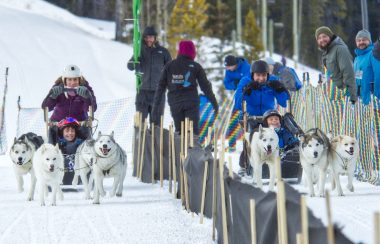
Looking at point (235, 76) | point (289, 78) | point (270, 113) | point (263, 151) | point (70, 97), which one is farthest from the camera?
point (289, 78)

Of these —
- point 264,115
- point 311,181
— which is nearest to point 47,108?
point 264,115

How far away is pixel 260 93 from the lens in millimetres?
11047

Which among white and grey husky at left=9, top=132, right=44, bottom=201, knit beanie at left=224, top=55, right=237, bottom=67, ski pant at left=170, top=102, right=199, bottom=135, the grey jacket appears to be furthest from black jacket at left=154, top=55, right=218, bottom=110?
knit beanie at left=224, top=55, right=237, bottom=67

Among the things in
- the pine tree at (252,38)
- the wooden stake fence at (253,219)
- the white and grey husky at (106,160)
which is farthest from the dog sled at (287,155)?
the pine tree at (252,38)

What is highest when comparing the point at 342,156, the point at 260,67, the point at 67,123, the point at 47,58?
the point at 47,58

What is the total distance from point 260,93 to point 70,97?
88.4 inches

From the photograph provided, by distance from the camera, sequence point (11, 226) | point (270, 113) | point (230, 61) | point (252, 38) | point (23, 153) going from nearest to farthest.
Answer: point (11, 226) → point (23, 153) → point (270, 113) → point (230, 61) → point (252, 38)

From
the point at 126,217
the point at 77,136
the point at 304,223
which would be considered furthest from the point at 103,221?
the point at 304,223

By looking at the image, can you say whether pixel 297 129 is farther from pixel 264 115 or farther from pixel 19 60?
pixel 19 60

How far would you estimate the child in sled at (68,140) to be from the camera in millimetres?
10875

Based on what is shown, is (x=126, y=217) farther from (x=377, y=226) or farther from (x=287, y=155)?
(x=377, y=226)

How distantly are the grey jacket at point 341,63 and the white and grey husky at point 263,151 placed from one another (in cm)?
150

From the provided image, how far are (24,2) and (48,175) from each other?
1821 inches

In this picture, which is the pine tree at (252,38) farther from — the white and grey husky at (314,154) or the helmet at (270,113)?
the white and grey husky at (314,154)
